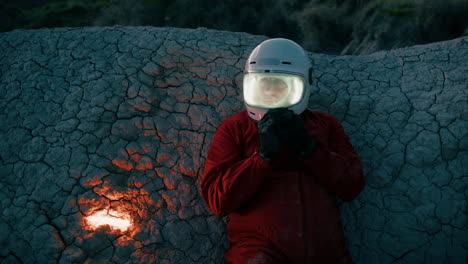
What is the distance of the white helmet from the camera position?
169 centimetres

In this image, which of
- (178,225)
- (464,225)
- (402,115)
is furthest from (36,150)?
(464,225)

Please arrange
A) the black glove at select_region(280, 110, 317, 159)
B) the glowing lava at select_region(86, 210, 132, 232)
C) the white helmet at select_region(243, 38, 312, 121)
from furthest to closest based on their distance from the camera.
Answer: the glowing lava at select_region(86, 210, 132, 232), the white helmet at select_region(243, 38, 312, 121), the black glove at select_region(280, 110, 317, 159)

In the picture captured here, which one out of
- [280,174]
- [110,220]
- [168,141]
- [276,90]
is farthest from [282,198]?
[110,220]

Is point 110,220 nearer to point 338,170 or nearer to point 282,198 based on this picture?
point 282,198

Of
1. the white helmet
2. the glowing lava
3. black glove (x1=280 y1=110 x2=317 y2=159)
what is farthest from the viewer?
the glowing lava

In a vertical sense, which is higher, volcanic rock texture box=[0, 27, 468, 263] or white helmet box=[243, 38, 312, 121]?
white helmet box=[243, 38, 312, 121]

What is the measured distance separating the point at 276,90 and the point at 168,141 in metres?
0.90

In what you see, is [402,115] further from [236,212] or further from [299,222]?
[236,212]

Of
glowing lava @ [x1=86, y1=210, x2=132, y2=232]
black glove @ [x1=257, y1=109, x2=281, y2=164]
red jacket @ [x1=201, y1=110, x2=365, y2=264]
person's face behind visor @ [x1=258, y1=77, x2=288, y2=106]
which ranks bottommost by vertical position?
glowing lava @ [x1=86, y1=210, x2=132, y2=232]

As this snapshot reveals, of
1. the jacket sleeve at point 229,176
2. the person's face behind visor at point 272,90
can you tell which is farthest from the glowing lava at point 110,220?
the person's face behind visor at point 272,90

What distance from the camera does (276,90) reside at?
1731mm

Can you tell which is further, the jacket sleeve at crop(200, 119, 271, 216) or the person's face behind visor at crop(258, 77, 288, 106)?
the person's face behind visor at crop(258, 77, 288, 106)

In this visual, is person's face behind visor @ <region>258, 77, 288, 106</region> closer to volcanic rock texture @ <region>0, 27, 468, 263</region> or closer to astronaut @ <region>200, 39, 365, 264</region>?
astronaut @ <region>200, 39, 365, 264</region>

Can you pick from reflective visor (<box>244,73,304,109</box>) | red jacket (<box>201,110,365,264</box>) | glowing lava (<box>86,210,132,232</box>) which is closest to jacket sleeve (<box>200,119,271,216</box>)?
red jacket (<box>201,110,365,264</box>)
